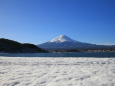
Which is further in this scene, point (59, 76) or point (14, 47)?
point (14, 47)

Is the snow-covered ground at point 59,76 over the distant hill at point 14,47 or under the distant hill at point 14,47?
under

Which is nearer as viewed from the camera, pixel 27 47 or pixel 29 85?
pixel 29 85

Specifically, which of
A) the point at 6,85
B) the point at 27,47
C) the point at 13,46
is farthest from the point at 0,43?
the point at 6,85

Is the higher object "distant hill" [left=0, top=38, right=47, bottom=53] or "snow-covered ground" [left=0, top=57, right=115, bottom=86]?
"distant hill" [left=0, top=38, right=47, bottom=53]

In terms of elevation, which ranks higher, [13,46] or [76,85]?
[13,46]

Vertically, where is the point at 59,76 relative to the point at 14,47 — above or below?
below

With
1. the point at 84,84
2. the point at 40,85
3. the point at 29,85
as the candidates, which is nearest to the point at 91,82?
the point at 84,84

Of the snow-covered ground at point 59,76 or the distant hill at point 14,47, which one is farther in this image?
the distant hill at point 14,47

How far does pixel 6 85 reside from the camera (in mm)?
7336

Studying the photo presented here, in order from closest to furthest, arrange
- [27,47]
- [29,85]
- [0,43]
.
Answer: [29,85] → [0,43] → [27,47]

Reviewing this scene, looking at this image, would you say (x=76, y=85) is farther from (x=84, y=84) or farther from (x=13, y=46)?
(x=13, y=46)

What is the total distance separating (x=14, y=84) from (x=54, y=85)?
7.26ft

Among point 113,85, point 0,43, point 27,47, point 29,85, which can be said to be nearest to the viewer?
point 113,85

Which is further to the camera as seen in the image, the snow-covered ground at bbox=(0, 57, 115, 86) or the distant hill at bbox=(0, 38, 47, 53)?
the distant hill at bbox=(0, 38, 47, 53)
